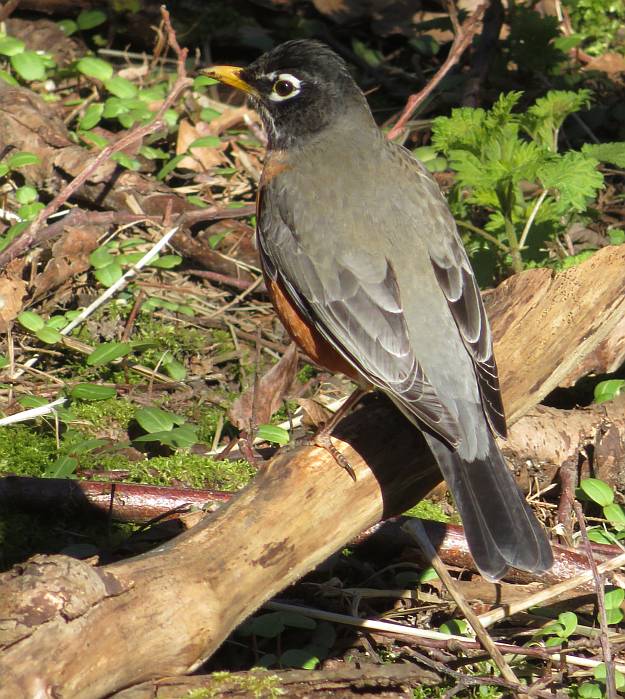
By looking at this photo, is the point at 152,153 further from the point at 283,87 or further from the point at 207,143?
the point at 283,87

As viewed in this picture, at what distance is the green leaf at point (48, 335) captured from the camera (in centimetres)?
521

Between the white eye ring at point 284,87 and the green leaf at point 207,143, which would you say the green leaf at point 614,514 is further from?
the green leaf at point 207,143

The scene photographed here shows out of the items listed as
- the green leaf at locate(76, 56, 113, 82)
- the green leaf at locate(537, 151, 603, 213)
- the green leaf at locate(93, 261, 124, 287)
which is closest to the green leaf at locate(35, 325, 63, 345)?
the green leaf at locate(93, 261, 124, 287)

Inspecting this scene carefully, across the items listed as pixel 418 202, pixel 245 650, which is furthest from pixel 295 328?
pixel 245 650

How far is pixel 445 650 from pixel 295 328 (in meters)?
1.48

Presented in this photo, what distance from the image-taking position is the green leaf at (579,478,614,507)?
14.6 ft

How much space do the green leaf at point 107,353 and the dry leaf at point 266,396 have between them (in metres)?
0.63

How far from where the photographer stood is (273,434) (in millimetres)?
4711

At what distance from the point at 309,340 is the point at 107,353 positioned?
1.33 metres

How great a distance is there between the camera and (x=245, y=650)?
3.79 meters

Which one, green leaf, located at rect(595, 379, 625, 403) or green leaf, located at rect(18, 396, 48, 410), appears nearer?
green leaf, located at rect(18, 396, 48, 410)

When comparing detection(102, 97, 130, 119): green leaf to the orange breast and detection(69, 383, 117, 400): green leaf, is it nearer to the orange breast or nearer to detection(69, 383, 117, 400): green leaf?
detection(69, 383, 117, 400): green leaf

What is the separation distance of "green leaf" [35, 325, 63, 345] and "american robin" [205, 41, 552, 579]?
128cm

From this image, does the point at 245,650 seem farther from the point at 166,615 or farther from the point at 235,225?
the point at 235,225
